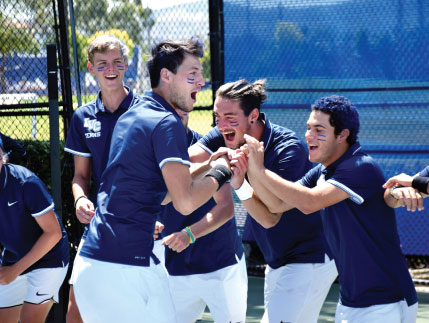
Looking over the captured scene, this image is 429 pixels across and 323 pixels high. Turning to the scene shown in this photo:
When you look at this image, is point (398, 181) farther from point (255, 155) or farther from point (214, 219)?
point (214, 219)

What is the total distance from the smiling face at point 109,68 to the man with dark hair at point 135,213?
1.55 m

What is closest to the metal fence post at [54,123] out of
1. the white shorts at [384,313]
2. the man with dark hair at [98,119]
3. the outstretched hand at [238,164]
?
the man with dark hair at [98,119]

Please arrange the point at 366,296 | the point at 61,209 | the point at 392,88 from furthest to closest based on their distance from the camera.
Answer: the point at 392,88 → the point at 61,209 → the point at 366,296

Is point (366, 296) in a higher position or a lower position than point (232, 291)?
higher

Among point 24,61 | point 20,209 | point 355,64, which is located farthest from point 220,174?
point 24,61

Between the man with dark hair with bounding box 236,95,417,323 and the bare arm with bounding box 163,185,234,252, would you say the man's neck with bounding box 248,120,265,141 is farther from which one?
the man with dark hair with bounding box 236,95,417,323

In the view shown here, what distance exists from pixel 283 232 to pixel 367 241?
86 centimetres

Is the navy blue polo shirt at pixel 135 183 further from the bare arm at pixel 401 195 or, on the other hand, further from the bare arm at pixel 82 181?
the bare arm at pixel 82 181

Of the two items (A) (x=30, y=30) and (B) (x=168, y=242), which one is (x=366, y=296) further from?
(A) (x=30, y=30)

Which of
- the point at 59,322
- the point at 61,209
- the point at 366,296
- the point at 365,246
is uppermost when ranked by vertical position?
the point at 365,246

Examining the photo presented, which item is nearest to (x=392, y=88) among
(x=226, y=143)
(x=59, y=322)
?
(x=226, y=143)

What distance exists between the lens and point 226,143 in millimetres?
4625

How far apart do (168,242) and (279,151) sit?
2.79 ft

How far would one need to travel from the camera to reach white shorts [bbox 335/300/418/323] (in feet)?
11.9
